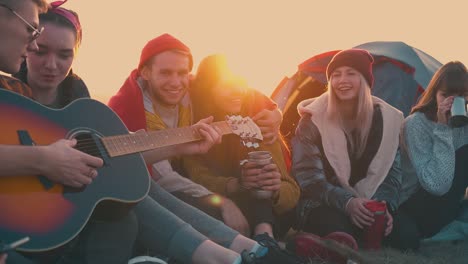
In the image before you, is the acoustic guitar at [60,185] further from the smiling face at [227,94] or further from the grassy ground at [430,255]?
the grassy ground at [430,255]

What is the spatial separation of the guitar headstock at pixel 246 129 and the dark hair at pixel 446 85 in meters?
1.52

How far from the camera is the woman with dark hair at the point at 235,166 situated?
10.6ft

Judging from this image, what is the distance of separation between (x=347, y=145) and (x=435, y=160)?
0.70 m

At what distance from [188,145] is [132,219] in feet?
2.69

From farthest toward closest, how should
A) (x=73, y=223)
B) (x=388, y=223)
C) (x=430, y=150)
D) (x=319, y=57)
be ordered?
(x=319, y=57) < (x=430, y=150) < (x=388, y=223) < (x=73, y=223)

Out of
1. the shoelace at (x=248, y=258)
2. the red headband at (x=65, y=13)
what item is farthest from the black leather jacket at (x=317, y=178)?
the red headband at (x=65, y=13)

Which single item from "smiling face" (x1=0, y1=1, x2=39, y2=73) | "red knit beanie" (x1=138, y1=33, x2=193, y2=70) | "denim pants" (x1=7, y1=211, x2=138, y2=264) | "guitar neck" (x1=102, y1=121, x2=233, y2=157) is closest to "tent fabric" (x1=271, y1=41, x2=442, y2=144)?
"red knit beanie" (x1=138, y1=33, x2=193, y2=70)

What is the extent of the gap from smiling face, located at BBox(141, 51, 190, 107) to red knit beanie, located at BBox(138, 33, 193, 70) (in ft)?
0.11

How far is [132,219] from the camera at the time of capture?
7.78ft

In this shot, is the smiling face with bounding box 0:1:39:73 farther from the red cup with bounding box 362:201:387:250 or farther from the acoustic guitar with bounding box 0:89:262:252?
the red cup with bounding box 362:201:387:250

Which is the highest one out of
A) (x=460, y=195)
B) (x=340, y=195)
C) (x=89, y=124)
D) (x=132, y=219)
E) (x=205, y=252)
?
(x=89, y=124)

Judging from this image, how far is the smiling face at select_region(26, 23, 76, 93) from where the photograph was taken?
2.78 m

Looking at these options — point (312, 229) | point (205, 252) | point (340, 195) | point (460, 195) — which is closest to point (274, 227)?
point (312, 229)

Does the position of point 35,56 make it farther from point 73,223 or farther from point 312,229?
point 312,229
